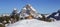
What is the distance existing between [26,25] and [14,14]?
9726mm

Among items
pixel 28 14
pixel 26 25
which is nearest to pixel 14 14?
pixel 28 14

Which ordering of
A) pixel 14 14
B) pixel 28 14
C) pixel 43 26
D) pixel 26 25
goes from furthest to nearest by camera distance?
1. pixel 14 14
2. pixel 28 14
3. pixel 26 25
4. pixel 43 26

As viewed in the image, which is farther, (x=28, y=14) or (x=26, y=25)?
(x=28, y=14)

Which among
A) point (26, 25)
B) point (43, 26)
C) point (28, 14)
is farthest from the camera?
point (28, 14)

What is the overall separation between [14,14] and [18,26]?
31.9ft

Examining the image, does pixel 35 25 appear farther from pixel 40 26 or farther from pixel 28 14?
pixel 28 14

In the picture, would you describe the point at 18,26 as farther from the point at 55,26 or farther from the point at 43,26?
the point at 55,26

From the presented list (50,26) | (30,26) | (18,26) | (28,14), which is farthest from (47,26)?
(28,14)

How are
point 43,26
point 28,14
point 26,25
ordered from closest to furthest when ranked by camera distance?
point 43,26 < point 26,25 < point 28,14

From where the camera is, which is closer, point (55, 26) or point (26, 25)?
point (55, 26)

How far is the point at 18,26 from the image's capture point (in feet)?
13.8

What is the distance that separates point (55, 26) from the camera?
3.97 metres

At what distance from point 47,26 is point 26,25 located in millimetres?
583

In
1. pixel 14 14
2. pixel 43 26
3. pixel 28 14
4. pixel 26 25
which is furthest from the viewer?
pixel 14 14
